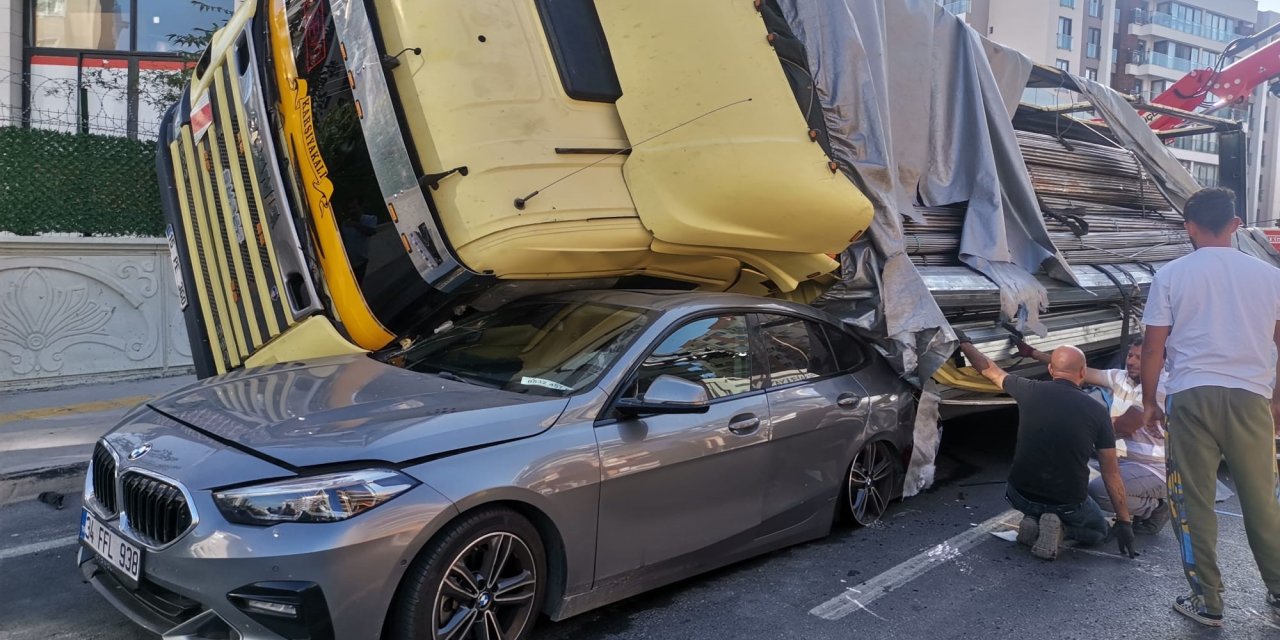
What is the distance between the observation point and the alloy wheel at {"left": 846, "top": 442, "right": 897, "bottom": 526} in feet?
15.1

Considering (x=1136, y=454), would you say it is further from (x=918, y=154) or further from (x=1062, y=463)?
(x=918, y=154)

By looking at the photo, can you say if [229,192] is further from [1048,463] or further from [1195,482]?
[1195,482]

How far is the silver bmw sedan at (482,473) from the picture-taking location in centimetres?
264

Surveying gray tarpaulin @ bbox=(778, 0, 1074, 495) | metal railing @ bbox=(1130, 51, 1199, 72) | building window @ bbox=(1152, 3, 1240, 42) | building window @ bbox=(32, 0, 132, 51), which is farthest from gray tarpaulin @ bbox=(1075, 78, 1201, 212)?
building window @ bbox=(1152, 3, 1240, 42)

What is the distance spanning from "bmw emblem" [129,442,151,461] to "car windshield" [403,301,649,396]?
114 cm

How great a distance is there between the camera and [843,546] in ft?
14.6

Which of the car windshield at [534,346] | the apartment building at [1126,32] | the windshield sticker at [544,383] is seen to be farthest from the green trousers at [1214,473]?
the apartment building at [1126,32]

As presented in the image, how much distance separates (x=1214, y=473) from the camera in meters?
3.67

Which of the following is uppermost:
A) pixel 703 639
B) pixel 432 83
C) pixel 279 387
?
pixel 432 83

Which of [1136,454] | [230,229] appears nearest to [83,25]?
[230,229]

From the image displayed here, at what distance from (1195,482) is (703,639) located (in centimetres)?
221

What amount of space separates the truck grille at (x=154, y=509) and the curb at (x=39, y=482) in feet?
8.99

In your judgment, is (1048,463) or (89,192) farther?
(89,192)

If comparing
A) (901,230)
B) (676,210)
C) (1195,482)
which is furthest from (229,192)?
(1195,482)
